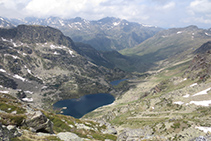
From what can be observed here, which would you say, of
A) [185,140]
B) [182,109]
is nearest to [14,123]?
[185,140]

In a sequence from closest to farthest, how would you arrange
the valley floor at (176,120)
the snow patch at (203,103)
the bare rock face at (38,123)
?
the bare rock face at (38,123), the valley floor at (176,120), the snow patch at (203,103)

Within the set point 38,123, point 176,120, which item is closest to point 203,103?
point 176,120

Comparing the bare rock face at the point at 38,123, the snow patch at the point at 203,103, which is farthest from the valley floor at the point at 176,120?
the bare rock face at the point at 38,123

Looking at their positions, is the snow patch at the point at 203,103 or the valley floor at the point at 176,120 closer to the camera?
the valley floor at the point at 176,120

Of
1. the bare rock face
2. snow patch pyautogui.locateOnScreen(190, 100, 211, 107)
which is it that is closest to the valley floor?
snow patch pyautogui.locateOnScreen(190, 100, 211, 107)

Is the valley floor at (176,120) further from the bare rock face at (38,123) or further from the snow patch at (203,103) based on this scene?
the bare rock face at (38,123)

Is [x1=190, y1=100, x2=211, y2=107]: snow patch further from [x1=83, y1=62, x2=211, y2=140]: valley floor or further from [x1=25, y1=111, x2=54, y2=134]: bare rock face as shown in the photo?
[x1=25, y1=111, x2=54, y2=134]: bare rock face

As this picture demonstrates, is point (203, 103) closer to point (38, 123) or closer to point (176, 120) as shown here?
point (176, 120)


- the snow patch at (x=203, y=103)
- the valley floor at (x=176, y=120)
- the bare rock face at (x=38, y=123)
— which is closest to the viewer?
the bare rock face at (x=38, y=123)

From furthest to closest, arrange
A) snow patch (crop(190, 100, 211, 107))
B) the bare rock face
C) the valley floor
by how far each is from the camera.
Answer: snow patch (crop(190, 100, 211, 107))
the valley floor
the bare rock face

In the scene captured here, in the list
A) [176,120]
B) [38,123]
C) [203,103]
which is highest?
[38,123]

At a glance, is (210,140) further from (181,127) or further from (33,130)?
(33,130)
